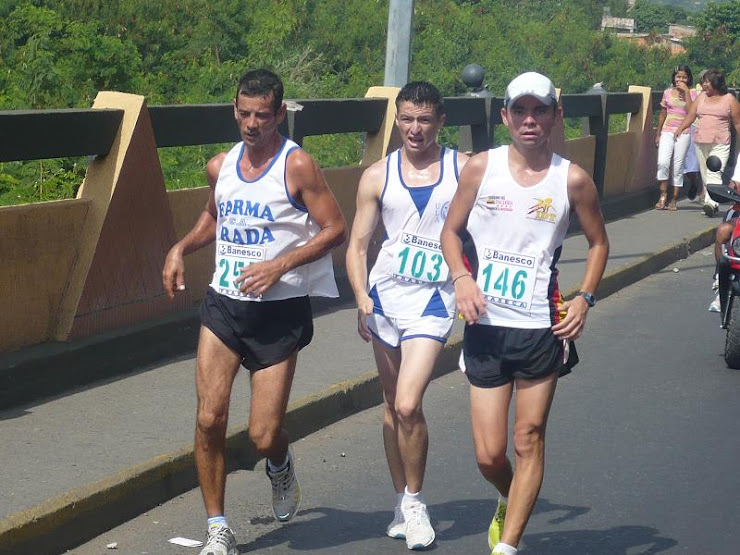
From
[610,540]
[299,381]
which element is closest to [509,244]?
[610,540]

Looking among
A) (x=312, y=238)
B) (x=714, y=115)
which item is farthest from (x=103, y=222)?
(x=714, y=115)

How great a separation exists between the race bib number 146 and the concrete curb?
1.93 metres

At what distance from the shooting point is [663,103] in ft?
64.3

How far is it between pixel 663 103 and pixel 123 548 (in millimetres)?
14914

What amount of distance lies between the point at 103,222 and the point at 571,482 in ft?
10.4

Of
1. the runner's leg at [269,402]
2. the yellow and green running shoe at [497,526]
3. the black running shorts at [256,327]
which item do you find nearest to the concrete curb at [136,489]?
the runner's leg at [269,402]

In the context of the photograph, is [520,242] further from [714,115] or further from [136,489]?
[714,115]

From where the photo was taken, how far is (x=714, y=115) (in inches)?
740

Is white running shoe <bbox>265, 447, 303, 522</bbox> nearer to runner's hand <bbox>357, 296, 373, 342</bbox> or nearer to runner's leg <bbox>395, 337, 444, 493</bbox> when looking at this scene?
runner's leg <bbox>395, 337, 444, 493</bbox>

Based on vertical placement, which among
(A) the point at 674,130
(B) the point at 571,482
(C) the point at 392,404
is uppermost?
(C) the point at 392,404

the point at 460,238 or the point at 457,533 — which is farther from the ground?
the point at 460,238

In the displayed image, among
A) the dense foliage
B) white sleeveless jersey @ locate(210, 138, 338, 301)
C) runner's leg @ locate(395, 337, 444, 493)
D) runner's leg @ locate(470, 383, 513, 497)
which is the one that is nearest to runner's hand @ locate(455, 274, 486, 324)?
runner's leg @ locate(470, 383, 513, 497)

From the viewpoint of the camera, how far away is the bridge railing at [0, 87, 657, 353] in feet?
25.9

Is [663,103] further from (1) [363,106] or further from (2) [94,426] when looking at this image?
(2) [94,426]
